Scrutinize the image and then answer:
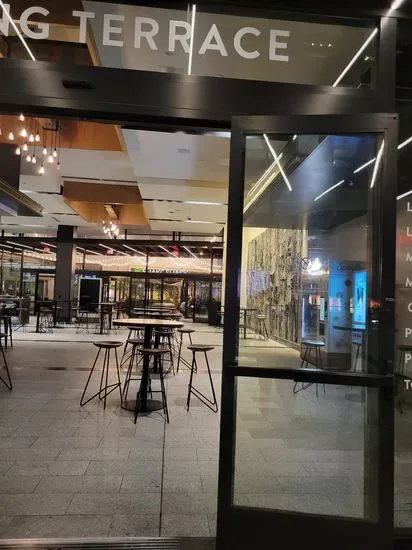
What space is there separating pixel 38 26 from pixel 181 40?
79cm

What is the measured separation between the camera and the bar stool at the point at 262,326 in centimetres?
290

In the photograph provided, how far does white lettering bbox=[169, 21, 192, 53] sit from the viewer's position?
2240 millimetres

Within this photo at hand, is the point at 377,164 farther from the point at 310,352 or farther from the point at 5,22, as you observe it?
the point at 5,22

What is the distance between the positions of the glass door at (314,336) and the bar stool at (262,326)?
2 cm

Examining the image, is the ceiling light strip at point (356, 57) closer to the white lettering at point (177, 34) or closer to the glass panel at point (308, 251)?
the glass panel at point (308, 251)

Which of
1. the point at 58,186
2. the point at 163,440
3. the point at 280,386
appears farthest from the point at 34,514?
the point at 58,186

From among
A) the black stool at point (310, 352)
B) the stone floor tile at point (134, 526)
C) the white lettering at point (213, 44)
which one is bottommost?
the stone floor tile at point (134, 526)

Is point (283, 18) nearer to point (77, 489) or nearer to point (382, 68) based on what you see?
point (382, 68)

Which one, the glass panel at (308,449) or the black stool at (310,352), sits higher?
the black stool at (310,352)

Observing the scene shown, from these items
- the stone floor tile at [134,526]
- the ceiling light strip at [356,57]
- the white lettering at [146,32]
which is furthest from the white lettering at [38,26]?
the stone floor tile at [134,526]

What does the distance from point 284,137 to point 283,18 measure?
73 cm

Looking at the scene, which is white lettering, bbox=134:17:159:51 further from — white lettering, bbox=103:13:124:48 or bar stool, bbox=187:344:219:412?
bar stool, bbox=187:344:219:412

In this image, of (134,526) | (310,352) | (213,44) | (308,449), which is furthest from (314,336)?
(213,44)

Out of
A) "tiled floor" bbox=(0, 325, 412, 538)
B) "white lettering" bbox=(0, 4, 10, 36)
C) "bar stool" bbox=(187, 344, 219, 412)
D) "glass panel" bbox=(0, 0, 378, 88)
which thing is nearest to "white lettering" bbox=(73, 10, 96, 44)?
"glass panel" bbox=(0, 0, 378, 88)
